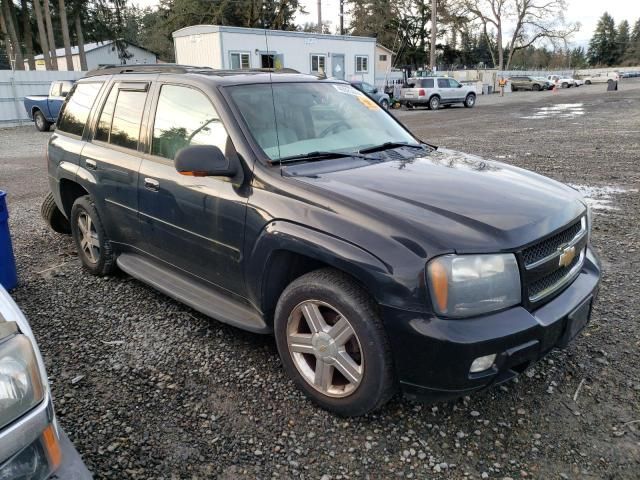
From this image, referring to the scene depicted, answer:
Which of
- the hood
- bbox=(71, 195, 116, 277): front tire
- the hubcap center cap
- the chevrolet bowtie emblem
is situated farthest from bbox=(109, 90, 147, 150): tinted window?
the chevrolet bowtie emblem

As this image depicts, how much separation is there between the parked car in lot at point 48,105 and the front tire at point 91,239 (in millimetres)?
14738

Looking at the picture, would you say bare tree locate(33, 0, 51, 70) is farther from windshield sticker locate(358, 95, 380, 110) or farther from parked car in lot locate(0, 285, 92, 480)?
parked car in lot locate(0, 285, 92, 480)

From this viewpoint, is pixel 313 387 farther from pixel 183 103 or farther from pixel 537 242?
pixel 183 103

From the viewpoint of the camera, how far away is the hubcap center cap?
2.68 meters

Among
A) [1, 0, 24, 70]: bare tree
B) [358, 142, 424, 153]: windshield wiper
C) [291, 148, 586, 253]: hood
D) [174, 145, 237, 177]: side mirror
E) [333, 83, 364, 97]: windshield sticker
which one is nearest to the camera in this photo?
[291, 148, 586, 253]: hood

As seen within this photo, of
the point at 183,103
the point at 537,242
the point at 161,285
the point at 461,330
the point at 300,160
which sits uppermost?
the point at 183,103

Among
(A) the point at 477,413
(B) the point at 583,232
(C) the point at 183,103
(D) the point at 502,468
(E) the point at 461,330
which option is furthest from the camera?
(C) the point at 183,103

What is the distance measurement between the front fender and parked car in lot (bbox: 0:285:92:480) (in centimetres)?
133

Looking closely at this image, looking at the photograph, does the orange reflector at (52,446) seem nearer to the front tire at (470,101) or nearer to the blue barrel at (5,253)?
the blue barrel at (5,253)

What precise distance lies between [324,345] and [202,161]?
1218 mm

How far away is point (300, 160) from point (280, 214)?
1.70 ft

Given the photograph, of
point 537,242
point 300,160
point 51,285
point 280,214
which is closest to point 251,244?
point 280,214

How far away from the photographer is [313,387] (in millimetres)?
2838

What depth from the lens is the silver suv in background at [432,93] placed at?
27.8 metres
